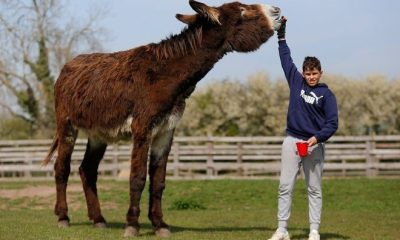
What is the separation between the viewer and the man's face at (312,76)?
8586 millimetres

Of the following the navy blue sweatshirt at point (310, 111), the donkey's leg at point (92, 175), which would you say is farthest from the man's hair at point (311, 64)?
the donkey's leg at point (92, 175)

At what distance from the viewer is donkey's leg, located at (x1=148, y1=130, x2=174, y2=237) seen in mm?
9750

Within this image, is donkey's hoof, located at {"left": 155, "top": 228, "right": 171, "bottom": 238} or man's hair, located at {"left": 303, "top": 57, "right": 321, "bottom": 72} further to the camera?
donkey's hoof, located at {"left": 155, "top": 228, "right": 171, "bottom": 238}

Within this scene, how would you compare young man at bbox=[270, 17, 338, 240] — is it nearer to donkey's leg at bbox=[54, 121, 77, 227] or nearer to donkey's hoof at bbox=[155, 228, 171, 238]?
donkey's hoof at bbox=[155, 228, 171, 238]

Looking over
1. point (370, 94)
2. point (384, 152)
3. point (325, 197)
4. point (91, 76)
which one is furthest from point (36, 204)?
point (370, 94)

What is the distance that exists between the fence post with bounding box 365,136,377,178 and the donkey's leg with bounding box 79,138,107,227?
58.6 feet

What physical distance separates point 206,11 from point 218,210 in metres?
9.16

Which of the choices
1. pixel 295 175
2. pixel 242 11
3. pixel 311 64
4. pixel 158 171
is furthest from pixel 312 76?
pixel 158 171

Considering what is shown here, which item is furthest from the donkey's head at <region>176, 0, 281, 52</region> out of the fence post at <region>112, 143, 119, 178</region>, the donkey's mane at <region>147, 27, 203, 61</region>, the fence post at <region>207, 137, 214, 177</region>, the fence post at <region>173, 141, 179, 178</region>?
the fence post at <region>112, 143, 119, 178</region>

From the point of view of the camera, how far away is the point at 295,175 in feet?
28.4

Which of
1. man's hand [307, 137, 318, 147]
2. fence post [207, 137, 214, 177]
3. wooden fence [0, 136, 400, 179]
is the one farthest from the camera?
fence post [207, 137, 214, 177]

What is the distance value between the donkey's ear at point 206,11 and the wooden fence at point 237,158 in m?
18.0

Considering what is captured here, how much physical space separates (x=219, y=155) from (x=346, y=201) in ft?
31.0

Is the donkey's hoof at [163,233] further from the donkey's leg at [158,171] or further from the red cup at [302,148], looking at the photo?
the red cup at [302,148]
